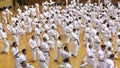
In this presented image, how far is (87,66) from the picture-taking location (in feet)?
35.5

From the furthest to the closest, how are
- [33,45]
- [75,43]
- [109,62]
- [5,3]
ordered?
[5,3], [75,43], [33,45], [109,62]

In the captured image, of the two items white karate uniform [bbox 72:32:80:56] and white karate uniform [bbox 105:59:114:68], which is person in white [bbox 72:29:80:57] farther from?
white karate uniform [bbox 105:59:114:68]

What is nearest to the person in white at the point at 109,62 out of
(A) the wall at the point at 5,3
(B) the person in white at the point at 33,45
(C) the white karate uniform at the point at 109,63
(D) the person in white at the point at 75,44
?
(C) the white karate uniform at the point at 109,63

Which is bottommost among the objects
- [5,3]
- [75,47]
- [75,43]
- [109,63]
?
[109,63]

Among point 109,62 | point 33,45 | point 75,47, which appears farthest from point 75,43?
point 109,62

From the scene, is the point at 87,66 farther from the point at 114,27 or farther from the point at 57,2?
the point at 57,2

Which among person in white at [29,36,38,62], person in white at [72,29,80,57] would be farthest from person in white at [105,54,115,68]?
person in white at [29,36,38,62]

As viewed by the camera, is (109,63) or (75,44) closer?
(109,63)

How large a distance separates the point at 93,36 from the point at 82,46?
1.78 metres

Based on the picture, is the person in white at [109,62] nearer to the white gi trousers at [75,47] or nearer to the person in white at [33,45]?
the white gi trousers at [75,47]

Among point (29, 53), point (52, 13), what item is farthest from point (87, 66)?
point (52, 13)

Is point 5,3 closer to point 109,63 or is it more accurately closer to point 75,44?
point 75,44

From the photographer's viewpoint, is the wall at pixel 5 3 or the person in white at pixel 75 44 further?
the wall at pixel 5 3

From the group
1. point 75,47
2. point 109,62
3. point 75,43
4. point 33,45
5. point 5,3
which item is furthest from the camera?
point 5,3
